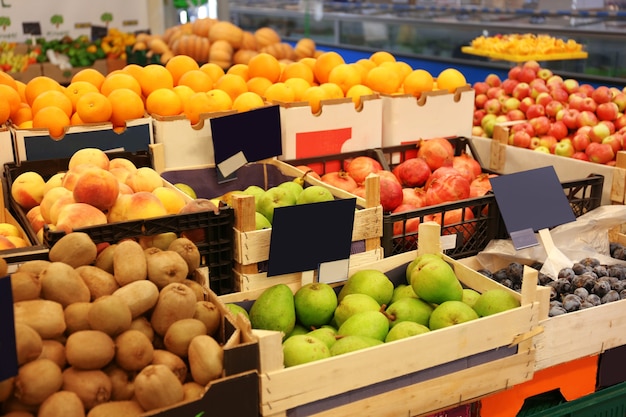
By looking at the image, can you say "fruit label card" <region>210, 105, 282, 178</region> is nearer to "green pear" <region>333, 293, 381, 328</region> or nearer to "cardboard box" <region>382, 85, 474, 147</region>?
"cardboard box" <region>382, 85, 474, 147</region>

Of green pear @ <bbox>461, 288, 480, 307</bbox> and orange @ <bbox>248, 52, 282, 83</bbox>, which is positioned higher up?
orange @ <bbox>248, 52, 282, 83</bbox>

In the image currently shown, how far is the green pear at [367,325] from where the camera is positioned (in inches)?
68.6

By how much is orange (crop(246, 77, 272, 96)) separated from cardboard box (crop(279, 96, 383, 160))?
0.27m

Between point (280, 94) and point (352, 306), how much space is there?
1.29m

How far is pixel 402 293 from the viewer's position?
2.00 metres

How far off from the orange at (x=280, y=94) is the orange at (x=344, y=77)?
27 centimetres

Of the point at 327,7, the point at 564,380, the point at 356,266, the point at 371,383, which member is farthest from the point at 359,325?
the point at 327,7

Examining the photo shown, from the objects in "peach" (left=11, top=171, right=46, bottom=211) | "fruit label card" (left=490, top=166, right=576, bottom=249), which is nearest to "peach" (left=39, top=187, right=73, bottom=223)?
"peach" (left=11, top=171, right=46, bottom=211)

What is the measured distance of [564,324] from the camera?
191cm

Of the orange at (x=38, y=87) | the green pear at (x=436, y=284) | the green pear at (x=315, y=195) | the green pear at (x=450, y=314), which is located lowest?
the green pear at (x=450, y=314)

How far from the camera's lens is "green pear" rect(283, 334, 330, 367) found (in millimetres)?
1596

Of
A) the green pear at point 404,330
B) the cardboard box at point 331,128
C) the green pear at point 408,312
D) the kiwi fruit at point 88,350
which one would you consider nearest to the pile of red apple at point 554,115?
the cardboard box at point 331,128

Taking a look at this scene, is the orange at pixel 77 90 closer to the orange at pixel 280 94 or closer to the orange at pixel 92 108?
the orange at pixel 92 108

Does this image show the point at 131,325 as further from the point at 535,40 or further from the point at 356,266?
the point at 535,40
